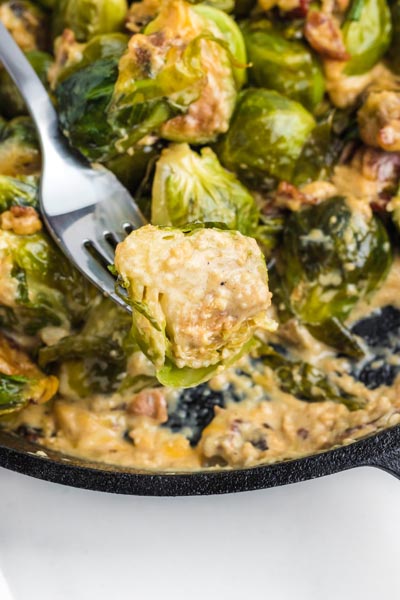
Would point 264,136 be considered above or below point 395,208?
above

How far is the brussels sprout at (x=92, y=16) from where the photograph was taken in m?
3.13

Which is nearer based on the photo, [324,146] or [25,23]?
[324,146]

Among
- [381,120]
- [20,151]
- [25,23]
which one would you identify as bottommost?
[20,151]

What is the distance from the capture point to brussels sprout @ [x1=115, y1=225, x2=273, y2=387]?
95.0 inches

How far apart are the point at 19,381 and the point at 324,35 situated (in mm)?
1612

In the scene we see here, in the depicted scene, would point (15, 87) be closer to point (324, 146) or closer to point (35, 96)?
point (35, 96)

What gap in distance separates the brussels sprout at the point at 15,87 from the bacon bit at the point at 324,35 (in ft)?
3.14

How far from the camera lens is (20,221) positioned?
113 inches

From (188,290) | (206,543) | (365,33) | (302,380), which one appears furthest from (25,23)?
(206,543)

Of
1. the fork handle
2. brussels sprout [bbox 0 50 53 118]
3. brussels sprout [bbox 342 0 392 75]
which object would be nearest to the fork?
the fork handle

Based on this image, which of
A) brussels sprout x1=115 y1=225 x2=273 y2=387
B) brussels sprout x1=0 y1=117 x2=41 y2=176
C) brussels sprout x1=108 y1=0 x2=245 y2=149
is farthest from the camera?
brussels sprout x1=0 y1=117 x2=41 y2=176

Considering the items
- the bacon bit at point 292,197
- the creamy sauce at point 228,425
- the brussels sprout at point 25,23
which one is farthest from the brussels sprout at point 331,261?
the brussels sprout at point 25,23

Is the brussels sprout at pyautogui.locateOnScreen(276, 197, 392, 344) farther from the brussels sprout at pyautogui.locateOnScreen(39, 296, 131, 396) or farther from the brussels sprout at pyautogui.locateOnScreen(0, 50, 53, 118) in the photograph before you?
the brussels sprout at pyautogui.locateOnScreen(0, 50, 53, 118)

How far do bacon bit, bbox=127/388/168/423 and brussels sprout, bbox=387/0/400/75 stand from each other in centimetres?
153
